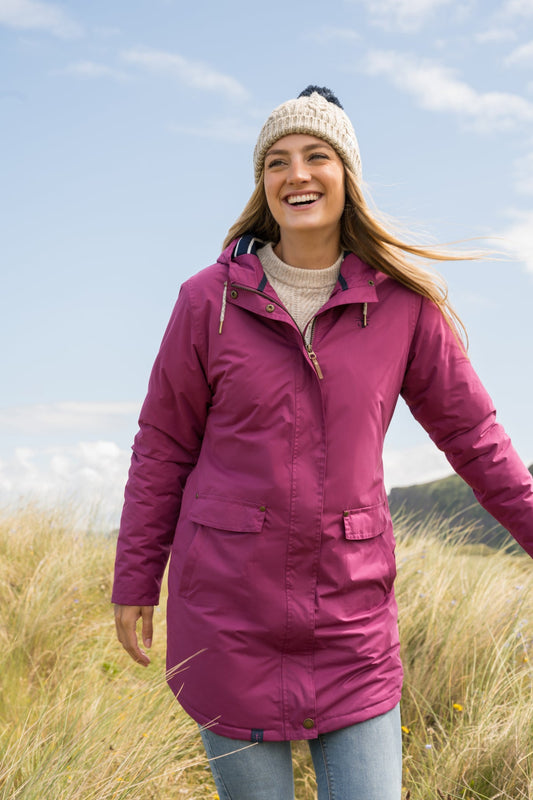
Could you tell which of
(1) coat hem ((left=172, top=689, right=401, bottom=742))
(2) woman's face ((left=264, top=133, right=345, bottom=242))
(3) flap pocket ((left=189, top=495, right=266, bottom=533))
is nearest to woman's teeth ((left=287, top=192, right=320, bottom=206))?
(2) woman's face ((left=264, top=133, right=345, bottom=242))

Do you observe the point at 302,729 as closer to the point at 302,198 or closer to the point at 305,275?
the point at 305,275

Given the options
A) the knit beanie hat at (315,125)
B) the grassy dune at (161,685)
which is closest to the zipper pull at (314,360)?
the knit beanie hat at (315,125)

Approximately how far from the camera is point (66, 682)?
14.3 feet

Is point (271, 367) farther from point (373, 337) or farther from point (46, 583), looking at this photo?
point (46, 583)

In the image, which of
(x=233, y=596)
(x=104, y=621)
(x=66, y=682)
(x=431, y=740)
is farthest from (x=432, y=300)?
(x=104, y=621)

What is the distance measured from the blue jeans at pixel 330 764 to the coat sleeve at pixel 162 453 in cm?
59

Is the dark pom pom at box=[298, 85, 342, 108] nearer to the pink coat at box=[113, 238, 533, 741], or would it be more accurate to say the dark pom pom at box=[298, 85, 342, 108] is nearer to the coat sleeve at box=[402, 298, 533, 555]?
the pink coat at box=[113, 238, 533, 741]

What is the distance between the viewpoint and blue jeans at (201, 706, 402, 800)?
7.46 ft

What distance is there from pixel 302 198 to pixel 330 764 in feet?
5.75

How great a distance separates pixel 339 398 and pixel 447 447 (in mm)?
549

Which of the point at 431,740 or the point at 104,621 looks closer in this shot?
the point at 431,740

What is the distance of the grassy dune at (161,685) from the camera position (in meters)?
2.69

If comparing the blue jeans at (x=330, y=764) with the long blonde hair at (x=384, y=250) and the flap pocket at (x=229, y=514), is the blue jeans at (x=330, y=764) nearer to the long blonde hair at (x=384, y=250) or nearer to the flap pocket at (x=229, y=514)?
the flap pocket at (x=229, y=514)

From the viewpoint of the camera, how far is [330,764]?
2.33m
